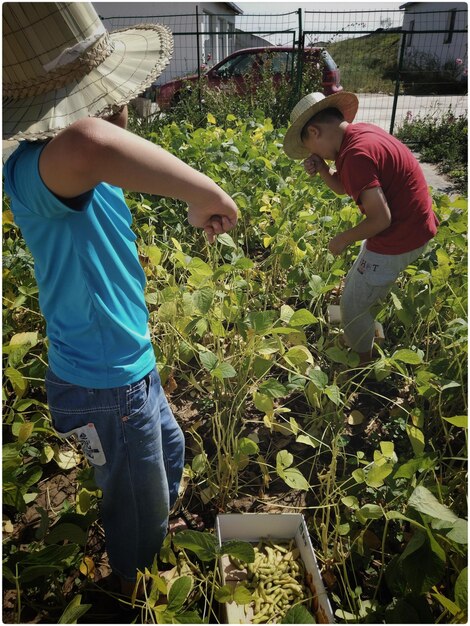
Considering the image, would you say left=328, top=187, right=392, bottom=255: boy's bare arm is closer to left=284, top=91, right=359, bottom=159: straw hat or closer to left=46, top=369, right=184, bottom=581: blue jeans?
left=284, top=91, right=359, bottom=159: straw hat

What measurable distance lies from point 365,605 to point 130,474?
0.66 m

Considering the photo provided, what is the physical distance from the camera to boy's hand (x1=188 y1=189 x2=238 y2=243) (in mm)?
970

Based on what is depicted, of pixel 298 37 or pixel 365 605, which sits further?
pixel 298 37

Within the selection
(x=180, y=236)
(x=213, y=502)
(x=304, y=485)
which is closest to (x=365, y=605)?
(x=304, y=485)

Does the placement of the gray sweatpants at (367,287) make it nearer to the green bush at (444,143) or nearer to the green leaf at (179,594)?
the green leaf at (179,594)

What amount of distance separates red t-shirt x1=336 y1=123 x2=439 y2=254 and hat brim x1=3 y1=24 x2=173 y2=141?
0.97m

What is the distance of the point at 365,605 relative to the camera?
48.3 inches

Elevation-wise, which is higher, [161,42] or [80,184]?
[161,42]

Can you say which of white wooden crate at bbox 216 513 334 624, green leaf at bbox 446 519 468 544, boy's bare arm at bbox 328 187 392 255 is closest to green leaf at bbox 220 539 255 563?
white wooden crate at bbox 216 513 334 624

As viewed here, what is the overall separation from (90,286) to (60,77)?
1.27 ft

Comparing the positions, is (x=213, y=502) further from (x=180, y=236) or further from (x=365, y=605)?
(x=180, y=236)

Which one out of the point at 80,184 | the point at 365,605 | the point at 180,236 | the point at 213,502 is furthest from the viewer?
the point at 180,236

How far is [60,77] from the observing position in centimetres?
91

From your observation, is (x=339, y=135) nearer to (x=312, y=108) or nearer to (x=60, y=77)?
(x=312, y=108)
